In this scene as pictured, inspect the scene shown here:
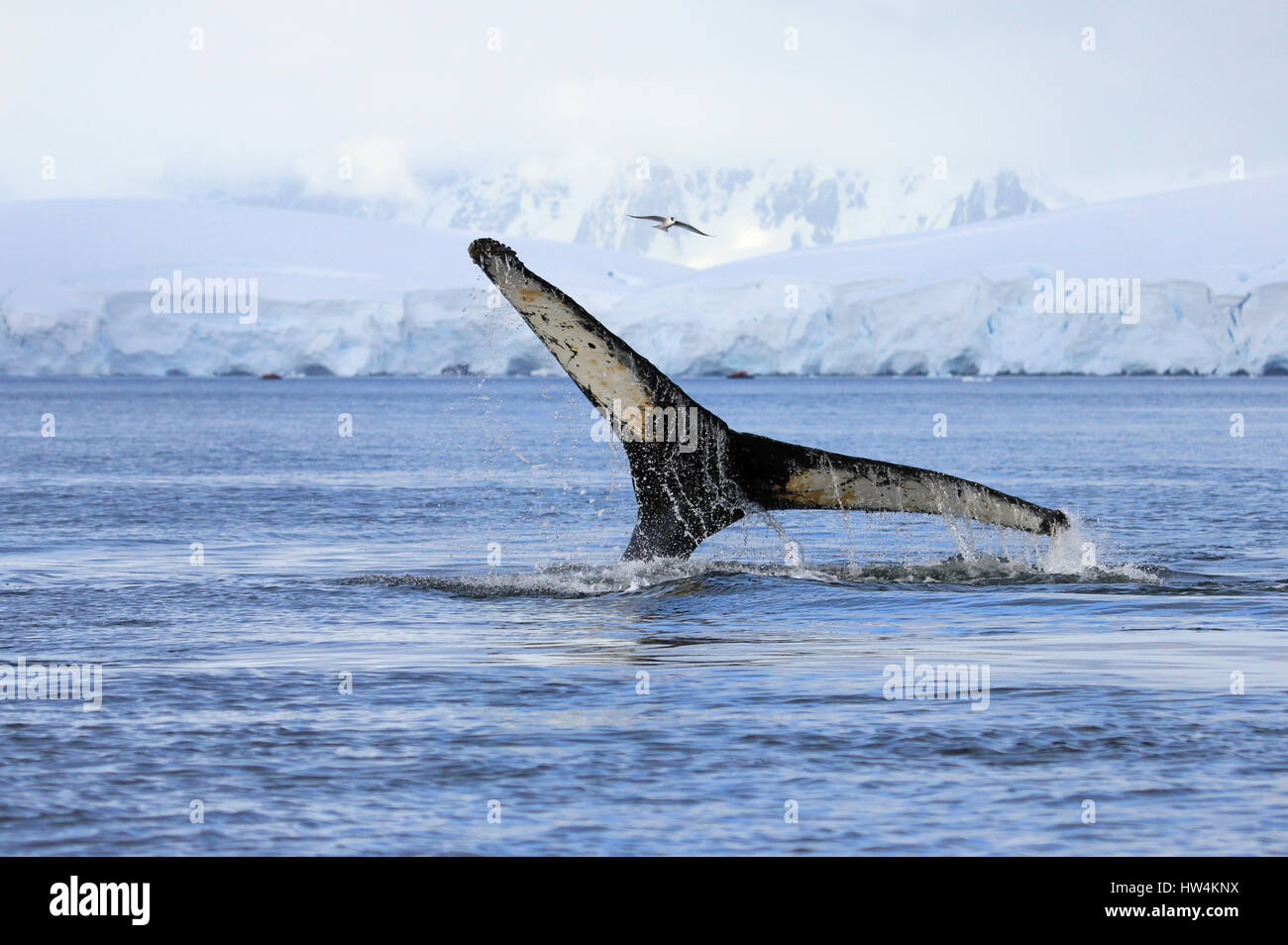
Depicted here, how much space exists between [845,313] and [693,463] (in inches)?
3836

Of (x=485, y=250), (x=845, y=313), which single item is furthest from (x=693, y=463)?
(x=845, y=313)

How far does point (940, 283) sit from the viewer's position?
108m

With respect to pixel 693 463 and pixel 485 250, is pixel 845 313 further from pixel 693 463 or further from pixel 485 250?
pixel 485 250

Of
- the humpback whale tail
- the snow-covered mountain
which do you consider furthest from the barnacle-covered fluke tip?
the snow-covered mountain

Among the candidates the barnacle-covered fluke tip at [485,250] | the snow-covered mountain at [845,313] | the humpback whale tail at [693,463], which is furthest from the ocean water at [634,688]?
the snow-covered mountain at [845,313]

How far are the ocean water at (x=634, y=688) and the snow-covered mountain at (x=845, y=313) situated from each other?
61.4 metres

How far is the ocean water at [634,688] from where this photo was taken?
25.5ft

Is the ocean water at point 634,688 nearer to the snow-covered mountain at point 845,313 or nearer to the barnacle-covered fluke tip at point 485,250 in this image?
the barnacle-covered fluke tip at point 485,250

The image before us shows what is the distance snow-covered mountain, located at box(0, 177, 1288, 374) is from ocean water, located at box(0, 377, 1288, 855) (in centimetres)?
6142

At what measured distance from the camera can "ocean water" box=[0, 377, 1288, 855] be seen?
7.77 m

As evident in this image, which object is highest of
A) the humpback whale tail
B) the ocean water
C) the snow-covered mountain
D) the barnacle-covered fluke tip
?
the snow-covered mountain

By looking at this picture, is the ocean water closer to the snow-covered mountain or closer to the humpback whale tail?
the humpback whale tail

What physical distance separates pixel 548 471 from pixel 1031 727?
32.9m
